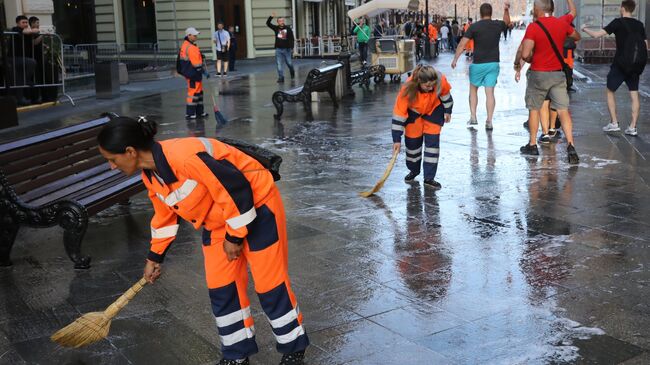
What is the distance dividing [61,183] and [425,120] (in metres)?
3.65

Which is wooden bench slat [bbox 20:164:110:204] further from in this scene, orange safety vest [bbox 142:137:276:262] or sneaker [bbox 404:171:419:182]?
sneaker [bbox 404:171:419:182]

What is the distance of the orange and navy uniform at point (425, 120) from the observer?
8.15 m

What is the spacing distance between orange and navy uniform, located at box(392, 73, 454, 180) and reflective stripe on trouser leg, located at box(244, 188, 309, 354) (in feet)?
14.3

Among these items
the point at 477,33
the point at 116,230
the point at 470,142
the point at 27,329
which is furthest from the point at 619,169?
the point at 27,329

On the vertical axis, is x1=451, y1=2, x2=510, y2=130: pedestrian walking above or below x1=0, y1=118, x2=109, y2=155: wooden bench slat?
above

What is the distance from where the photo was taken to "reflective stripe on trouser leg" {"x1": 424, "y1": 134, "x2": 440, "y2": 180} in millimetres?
8367

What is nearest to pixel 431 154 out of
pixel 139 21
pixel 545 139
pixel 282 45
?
pixel 545 139

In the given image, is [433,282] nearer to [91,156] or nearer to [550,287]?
[550,287]

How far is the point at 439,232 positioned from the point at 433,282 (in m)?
1.31

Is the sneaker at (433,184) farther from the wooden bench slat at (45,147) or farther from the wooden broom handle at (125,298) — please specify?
the wooden broom handle at (125,298)

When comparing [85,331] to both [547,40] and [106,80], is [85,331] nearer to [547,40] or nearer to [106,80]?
[547,40]

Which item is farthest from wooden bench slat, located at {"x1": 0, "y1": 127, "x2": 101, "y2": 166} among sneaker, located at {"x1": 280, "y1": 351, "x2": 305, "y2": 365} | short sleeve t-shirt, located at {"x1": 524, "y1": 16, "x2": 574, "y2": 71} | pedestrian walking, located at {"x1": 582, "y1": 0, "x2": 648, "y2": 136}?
pedestrian walking, located at {"x1": 582, "y1": 0, "x2": 648, "y2": 136}

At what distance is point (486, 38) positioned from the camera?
12250 millimetres

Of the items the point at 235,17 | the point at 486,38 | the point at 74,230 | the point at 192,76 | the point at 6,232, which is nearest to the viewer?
the point at 74,230
